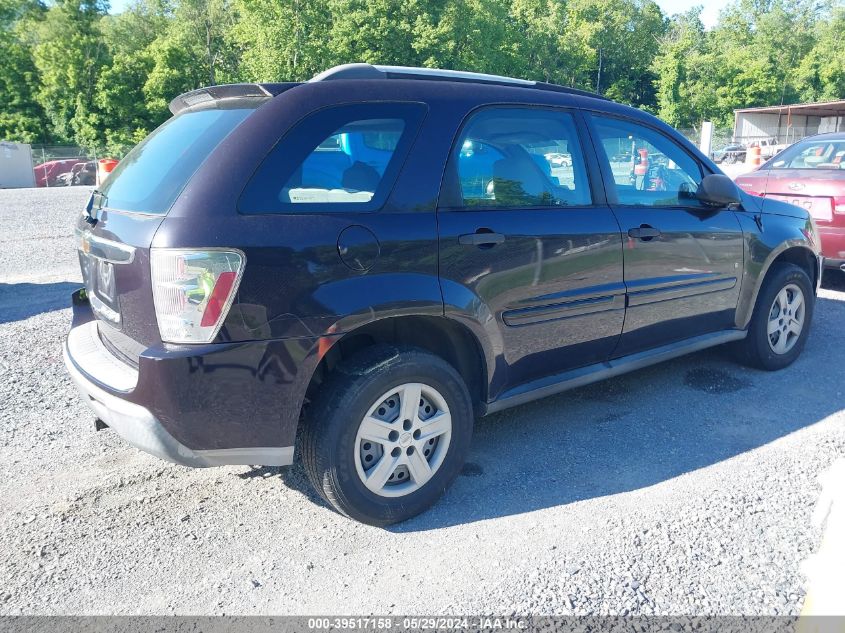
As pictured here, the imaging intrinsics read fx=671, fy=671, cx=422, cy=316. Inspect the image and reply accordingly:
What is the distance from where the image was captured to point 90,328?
10.9 feet

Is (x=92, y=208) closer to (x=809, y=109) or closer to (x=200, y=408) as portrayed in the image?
(x=200, y=408)

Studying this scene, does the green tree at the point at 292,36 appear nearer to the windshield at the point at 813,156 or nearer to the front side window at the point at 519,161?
the windshield at the point at 813,156

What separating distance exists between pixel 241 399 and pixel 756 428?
3081 mm

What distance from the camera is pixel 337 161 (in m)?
2.88

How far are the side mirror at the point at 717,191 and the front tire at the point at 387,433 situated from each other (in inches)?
87.2

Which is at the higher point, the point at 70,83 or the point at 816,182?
the point at 70,83

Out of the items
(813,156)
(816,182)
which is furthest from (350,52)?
(816,182)

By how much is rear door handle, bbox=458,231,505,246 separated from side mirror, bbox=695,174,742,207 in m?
1.75

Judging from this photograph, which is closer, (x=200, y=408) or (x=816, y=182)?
(x=200, y=408)

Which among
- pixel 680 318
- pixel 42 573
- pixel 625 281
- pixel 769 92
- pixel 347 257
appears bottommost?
pixel 42 573

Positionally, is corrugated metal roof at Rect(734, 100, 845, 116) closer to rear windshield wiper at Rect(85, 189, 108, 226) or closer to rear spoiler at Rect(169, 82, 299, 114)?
rear spoiler at Rect(169, 82, 299, 114)

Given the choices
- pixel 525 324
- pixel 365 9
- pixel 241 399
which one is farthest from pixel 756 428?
pixel 365 9

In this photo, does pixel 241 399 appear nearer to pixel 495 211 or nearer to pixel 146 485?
pixel 146 485

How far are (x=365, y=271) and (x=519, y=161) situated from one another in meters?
1.20
